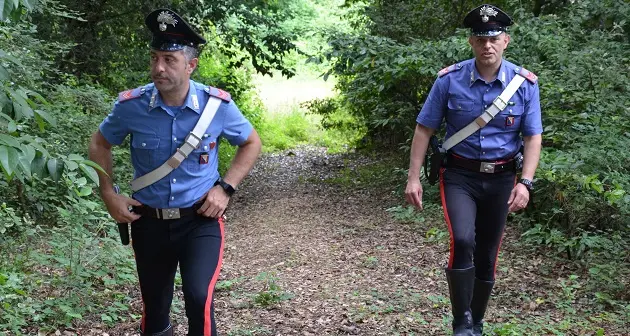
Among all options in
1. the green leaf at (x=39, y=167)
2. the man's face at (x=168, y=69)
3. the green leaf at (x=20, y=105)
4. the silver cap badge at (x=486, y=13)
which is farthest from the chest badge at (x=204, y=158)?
the silver cap badge at (x=486, y=13)

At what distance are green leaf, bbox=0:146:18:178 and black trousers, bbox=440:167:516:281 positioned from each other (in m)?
2.89

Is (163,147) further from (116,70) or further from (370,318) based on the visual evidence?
(116,70)

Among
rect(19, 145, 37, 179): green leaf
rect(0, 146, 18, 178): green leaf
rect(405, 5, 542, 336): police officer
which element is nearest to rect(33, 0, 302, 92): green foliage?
rect(405, 5, 542, 336): police officer

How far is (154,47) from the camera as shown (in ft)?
12.2

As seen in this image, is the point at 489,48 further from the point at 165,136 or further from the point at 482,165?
the point at 165,136

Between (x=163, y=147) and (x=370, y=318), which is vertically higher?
(x=163, y=147)

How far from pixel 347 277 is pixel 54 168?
4852 mm

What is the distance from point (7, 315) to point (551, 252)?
208 inches

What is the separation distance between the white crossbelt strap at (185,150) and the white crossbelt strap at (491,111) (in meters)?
1.76

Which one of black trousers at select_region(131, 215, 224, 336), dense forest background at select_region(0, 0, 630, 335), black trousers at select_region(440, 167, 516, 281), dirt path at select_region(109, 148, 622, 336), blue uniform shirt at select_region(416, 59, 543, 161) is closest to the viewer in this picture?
black trousers at select_region(131, 215, 224, 336)

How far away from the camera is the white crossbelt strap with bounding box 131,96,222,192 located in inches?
146

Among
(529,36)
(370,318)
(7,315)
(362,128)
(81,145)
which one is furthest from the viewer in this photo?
(362,128)

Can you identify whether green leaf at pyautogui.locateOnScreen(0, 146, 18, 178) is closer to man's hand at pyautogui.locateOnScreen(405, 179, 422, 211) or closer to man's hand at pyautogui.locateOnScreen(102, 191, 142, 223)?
man's hand at pyautogui.locateOnScreen(102, 191, 142, 223)

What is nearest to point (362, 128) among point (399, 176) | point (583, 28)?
point (399, 176)
